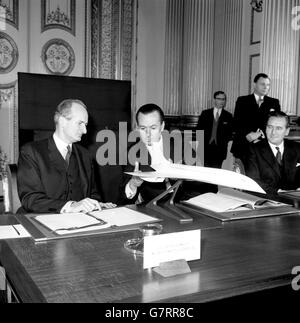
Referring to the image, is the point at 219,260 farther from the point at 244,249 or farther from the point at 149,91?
the point at 149,91

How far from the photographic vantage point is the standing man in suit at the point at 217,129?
5.97 m

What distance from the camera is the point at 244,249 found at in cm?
132

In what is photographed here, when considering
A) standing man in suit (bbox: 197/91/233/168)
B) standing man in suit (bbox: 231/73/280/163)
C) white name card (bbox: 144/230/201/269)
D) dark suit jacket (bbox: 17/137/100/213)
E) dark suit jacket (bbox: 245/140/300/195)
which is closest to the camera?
white name card (bbox: 144/230/201/269)

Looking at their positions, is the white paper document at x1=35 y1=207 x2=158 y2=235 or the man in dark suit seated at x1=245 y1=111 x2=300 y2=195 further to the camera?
the man in dark suit seated at x1=245 y1=111 x2=300 y2=195

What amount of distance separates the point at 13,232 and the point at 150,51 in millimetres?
5738

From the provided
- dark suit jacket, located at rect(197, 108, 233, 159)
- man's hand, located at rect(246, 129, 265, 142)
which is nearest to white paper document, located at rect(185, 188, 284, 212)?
man's hand, located at rect(246, 129, 265, 142)

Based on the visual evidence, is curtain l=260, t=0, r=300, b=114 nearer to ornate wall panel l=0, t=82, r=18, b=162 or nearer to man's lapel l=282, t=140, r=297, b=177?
man's lapel l=282, t=140, r=297, b=177

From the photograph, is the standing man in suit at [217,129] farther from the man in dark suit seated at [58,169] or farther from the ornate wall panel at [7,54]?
the man in dark suit seated at [58,169]

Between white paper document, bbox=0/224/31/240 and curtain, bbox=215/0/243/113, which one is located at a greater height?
curtain, bbox=215/0/243/113

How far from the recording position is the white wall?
6.65 metres

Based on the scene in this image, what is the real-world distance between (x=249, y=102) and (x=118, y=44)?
254cm

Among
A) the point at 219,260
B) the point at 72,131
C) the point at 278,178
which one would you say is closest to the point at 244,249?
the point at 219,260

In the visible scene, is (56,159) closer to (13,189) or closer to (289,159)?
(13,189)

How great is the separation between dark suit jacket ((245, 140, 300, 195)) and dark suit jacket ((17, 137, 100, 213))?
4.08 ft
